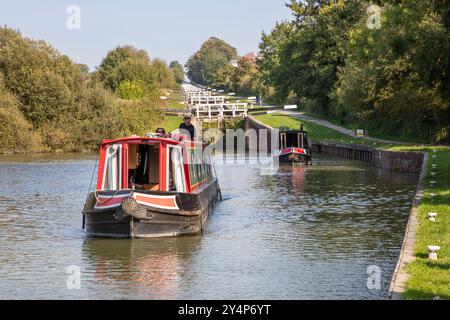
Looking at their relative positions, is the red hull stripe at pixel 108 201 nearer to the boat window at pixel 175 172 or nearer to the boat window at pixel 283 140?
the boat window at pixel 175 172

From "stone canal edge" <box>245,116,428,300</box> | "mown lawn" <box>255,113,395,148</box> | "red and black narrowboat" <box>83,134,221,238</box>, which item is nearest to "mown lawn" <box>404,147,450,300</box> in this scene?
"stone canal edge" <box>245,116,428,300</box>

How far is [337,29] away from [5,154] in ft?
102

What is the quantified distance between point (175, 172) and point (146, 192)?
5.91ft

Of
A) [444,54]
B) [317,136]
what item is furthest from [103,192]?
[317,136]

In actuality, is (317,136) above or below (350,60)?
below

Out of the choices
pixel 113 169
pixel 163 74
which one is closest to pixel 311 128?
pixel 113 169

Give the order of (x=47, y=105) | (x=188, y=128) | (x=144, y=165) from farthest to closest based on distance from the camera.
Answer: (x=47, y=105) → (x=188, y=128) → (x=144, y=165)

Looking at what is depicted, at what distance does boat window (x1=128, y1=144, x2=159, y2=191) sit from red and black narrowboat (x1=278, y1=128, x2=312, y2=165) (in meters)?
25.5

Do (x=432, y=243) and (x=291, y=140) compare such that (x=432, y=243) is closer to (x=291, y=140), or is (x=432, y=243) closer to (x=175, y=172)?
(x=175, y=172)

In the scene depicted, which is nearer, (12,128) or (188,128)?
(188,128)

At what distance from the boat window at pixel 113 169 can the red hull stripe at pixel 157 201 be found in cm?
178

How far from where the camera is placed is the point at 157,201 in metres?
19.1

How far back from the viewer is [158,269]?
642 inches
